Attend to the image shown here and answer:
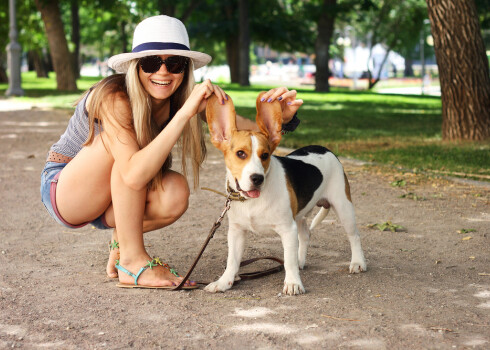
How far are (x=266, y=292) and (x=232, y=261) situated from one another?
280 mm

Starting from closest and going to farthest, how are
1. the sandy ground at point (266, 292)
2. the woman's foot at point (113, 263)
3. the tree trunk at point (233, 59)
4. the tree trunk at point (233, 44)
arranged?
the sandy ground at point (266, 292), the woman's foot at point (113, 263), the tree trunk at point (233, 44), the tree trunk at point (233, 59)

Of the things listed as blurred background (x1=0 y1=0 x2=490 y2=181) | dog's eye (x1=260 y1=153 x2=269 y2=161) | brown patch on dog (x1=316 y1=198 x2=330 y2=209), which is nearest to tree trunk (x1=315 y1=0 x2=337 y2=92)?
blurred background (x1=0 y1=0 x2=490 y2=181)

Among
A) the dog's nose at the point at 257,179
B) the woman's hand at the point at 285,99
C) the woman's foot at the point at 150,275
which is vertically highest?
the woman's hand at the point at 285,99

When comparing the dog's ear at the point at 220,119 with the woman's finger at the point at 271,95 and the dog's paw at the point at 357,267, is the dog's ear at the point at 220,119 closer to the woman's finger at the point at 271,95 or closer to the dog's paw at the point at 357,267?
the woman's finger at the point at 271,95

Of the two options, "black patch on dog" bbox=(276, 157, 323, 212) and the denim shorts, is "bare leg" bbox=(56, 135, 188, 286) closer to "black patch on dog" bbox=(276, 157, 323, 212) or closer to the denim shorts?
the denim shorts

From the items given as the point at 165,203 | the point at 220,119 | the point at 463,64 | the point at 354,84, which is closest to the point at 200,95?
the point at 220,119

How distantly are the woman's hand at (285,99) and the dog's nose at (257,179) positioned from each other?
20.4 inches

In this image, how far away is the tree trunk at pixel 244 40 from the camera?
32.6m

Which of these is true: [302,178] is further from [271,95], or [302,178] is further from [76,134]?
[76,134]

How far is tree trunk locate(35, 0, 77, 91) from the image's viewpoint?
2500 centimetres

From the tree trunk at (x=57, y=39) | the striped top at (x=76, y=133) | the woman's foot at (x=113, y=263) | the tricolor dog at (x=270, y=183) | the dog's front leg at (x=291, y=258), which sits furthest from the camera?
the tree trunk at (x=57, y=39)

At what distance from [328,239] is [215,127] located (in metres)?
2.04

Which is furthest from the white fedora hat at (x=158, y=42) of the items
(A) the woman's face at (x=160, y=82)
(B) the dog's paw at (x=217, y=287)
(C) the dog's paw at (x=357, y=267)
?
(C) the dog's paw at (x=357, y=267)

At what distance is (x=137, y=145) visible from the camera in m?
4.24
